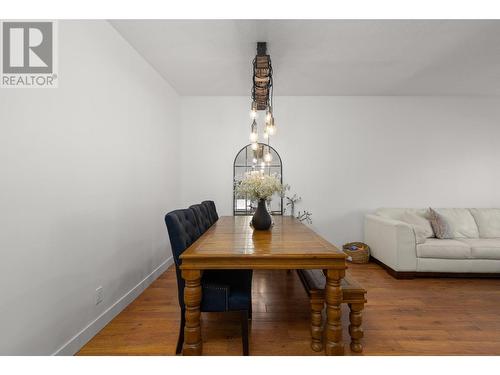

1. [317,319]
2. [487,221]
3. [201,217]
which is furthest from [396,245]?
[201,217]

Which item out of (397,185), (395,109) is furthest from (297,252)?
(395,109)

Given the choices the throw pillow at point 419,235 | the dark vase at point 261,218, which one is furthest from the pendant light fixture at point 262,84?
the throw pillow at point 419,235

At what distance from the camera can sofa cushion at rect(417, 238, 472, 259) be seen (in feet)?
9.86

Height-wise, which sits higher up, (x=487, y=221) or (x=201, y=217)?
(x=201, y=217)

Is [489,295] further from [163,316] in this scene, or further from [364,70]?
[163,316]

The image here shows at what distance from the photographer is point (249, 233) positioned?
210 cm

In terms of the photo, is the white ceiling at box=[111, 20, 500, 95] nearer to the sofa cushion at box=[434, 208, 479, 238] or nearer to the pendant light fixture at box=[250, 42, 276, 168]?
the pendant light fixture at box=[250, 42, 276, 168]

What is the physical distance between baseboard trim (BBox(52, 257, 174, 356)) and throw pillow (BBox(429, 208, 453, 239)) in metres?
3.87

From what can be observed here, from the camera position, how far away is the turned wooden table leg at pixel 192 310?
57.8 inches

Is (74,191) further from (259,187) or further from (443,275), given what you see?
(443,275)

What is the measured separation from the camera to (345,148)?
399 cm

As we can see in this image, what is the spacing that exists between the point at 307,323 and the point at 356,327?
1.58ft

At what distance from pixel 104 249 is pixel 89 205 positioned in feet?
1.39

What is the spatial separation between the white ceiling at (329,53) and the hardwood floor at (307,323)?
259cm
